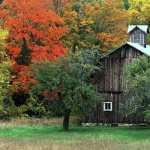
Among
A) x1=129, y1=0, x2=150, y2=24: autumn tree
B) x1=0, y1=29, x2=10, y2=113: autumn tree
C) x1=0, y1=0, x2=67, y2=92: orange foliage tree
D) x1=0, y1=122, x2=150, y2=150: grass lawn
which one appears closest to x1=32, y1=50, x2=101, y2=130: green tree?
x1=0, y1=122, x2=150, y2=150: grass lawn

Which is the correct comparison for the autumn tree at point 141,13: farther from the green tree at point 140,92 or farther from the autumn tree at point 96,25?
the green tree at point 140,92

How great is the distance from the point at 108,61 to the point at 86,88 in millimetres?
7609

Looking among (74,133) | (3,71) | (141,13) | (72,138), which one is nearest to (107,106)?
(74,133)

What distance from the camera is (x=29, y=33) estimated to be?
6012cm

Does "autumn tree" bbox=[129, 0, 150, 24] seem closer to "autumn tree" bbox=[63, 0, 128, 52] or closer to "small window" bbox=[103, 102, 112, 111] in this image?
"autumn tree" bbox=[63, 0, 128, 52]

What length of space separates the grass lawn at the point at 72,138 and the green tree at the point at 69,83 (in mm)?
2276

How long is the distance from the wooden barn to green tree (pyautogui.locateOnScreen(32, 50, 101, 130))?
4.96 m

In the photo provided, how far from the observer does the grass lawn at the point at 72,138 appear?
33.8 metres

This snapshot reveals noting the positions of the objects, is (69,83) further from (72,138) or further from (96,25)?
(96,25)

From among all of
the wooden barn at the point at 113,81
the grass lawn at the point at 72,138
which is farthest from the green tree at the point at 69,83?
the wooden barn at the point at 113,81

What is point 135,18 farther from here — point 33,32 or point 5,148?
point 5,148

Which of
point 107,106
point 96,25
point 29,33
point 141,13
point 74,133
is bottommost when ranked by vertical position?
point 74,133

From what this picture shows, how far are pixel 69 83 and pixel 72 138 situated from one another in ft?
26.9

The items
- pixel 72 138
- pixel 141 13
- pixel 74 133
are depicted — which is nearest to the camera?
pixel 72 138
